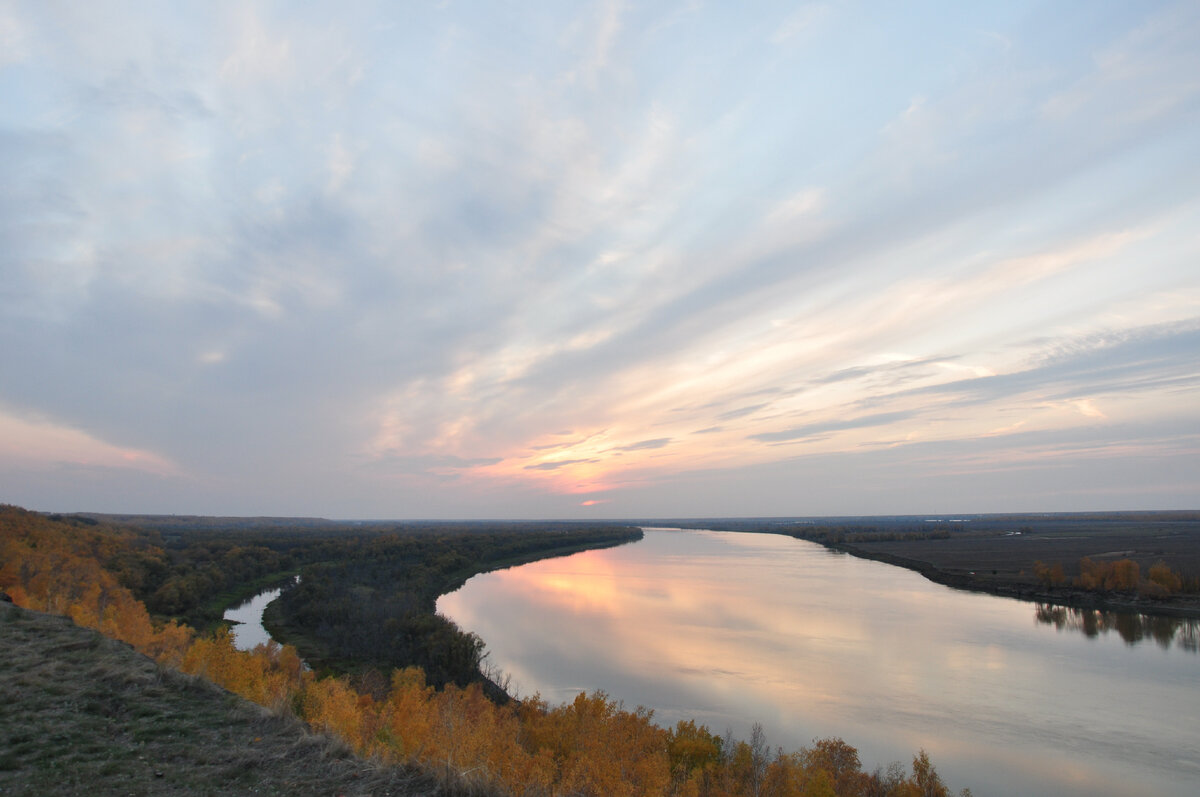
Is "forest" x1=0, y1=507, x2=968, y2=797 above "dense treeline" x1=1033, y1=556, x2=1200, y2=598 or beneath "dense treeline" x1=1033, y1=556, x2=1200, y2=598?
above

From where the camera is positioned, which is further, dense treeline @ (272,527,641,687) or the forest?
dense treeline @ (272,527,641,687)

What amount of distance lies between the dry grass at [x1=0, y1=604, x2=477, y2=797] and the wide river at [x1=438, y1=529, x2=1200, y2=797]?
17514 mm

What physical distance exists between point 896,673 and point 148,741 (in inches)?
1159

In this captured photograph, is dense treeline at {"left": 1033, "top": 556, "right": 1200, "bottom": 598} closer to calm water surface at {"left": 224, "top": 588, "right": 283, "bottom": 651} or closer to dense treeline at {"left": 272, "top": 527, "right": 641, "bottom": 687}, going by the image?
dense treeline at {"left": 272, "top": 527, "right": 641, "bottom": 687}

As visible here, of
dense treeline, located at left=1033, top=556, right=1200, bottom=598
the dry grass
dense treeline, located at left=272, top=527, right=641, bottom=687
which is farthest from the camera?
dense treeline, located at left=1033, top=556, right=1200, bottom=598

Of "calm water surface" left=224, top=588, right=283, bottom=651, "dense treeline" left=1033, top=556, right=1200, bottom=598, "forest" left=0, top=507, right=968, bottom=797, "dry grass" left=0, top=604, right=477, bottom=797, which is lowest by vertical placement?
"dense treeline" left=1033, top=556, right=1200, bottom=598

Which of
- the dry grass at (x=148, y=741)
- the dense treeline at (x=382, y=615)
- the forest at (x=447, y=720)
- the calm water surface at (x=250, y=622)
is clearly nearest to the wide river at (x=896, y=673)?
the forest at (x=447, y=720)

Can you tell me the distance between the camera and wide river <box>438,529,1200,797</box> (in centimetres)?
1856

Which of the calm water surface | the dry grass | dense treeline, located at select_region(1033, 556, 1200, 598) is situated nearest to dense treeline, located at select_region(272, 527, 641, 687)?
the calm water surface

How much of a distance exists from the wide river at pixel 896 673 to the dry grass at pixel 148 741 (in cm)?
1751

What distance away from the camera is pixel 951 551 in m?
81.2

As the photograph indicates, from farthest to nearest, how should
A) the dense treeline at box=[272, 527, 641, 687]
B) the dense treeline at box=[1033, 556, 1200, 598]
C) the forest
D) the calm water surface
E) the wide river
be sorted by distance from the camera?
the dense treeline at box=[1033, 556, 1200, 598]
the calm water surface
the dense treeline at box=[272, 527, 641, 687]
the wide river
the forest

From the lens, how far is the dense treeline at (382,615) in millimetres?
27594

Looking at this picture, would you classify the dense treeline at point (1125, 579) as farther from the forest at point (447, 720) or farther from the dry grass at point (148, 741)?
the dry grass at point (148, 741)
